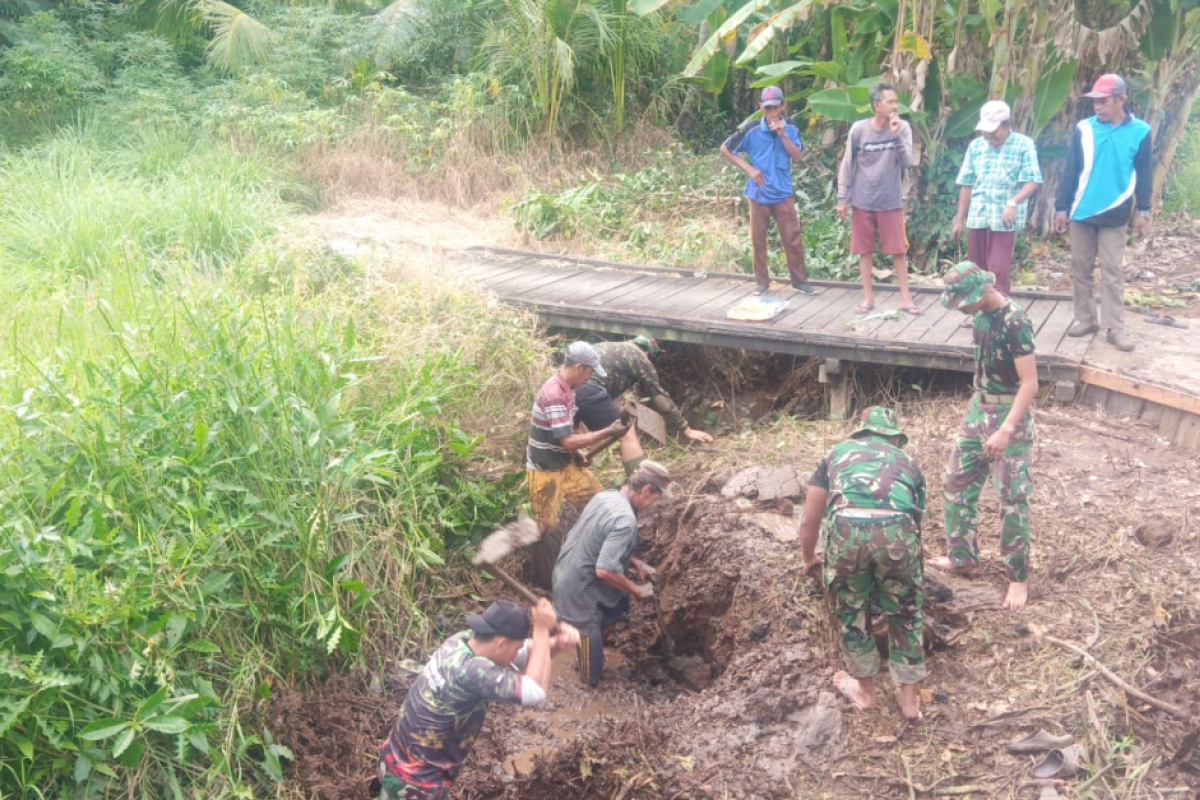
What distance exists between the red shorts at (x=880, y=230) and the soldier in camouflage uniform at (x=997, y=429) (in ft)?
9.17

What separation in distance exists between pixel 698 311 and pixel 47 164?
6.76 metres

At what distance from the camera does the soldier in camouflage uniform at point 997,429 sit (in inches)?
182

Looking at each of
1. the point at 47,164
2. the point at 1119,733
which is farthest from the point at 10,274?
the point at 1119,733

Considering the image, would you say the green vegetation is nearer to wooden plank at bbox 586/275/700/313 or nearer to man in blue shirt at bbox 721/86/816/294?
wooden plank at bbox 586/275/700/313

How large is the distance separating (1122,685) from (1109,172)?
152 inches

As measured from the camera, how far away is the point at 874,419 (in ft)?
14.1

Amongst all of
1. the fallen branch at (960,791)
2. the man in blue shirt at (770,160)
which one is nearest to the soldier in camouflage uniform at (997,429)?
the fallen branch at (960,791)

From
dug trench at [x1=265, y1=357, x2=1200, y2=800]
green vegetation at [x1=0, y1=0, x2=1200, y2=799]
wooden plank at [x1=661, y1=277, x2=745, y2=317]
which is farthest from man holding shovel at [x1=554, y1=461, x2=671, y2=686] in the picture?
wooden plank at [x1=661, y1=277, x2=745, y2=317]

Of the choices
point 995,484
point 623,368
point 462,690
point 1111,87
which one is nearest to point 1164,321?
point 1111,87

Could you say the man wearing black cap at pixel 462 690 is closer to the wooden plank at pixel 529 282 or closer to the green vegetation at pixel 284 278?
the green vegetation at pixel 284 278

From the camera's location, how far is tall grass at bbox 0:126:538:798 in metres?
3.80

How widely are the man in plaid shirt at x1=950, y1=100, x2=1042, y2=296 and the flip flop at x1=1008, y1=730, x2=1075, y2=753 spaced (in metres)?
3.72

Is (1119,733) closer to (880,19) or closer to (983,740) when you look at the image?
(983,740)

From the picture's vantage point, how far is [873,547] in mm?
3979
